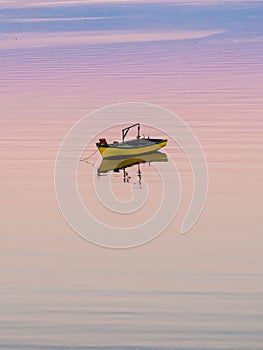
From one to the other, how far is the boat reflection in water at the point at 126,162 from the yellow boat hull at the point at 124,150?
70mm

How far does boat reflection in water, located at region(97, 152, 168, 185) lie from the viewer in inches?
769

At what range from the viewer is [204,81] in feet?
104

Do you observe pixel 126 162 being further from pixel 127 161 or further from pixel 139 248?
pixel 139 248

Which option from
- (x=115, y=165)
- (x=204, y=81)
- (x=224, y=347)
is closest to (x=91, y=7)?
(x=204, y=81)

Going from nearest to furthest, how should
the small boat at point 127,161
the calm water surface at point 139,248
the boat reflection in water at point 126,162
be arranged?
the calm water surface at point 139,248
the boat reflection in water at point 126,162
the small boat at point 127,161

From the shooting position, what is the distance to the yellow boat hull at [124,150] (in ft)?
68.1

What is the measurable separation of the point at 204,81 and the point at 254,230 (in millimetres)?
16629

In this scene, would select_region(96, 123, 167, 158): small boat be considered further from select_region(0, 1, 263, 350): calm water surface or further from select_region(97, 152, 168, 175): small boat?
select_region(0, 1, 263, 350): calm water surface

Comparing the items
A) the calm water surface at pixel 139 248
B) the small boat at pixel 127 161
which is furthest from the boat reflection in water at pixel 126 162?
the calm water surface at pixel 139 248

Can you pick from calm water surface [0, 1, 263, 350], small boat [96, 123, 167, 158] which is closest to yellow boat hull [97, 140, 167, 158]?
small boat [96, 123, 167, 158]

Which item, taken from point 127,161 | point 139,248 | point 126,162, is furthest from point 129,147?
point 139,248

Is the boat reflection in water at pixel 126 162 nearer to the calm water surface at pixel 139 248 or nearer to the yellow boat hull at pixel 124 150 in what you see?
the yellow boat hull at pixel 124 150

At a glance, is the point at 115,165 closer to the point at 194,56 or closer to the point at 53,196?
the point at 53,196

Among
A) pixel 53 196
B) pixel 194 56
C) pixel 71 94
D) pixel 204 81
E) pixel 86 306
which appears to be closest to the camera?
pixel 86 306
